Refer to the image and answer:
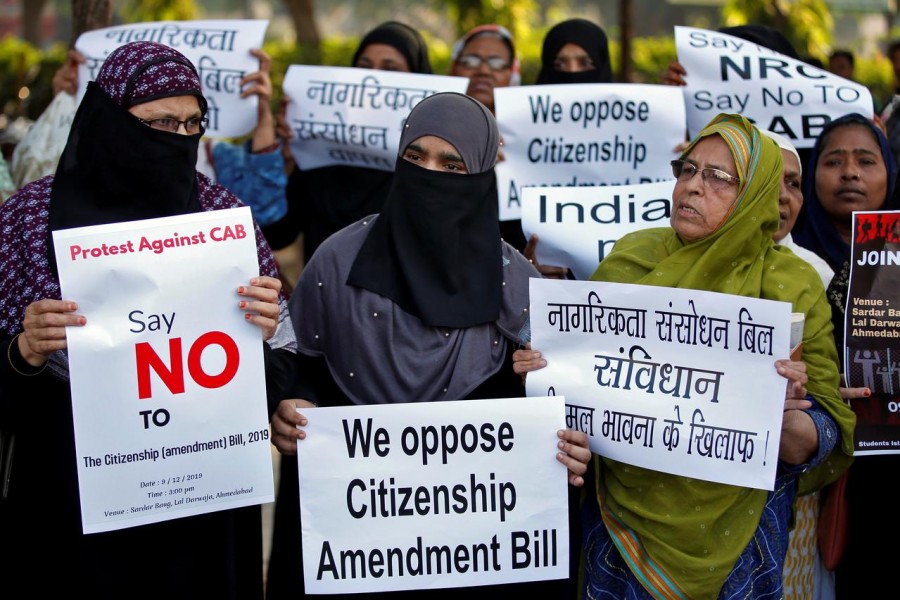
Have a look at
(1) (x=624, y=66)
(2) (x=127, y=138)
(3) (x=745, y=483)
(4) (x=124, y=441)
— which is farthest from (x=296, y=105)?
(1) (x=624, y=66)

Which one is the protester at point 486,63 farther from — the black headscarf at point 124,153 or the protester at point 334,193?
the black headscarf at point 124,153

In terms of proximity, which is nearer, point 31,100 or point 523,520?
point 523,520

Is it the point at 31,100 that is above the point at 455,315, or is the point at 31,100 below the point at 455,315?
above

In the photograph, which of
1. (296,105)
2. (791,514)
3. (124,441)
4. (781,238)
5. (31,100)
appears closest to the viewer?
(124,441)

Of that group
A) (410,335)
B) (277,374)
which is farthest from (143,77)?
(410,335)

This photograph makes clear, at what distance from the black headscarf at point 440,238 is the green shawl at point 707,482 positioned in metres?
0.46

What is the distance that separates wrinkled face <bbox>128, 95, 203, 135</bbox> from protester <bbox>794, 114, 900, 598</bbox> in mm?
2035

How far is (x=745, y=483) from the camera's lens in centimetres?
283

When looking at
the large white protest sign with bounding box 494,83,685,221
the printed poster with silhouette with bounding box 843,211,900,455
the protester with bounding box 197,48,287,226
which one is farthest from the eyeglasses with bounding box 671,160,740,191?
the protester with bounding box 197,48,287,226

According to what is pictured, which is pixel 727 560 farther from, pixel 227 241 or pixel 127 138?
pixel 127 138

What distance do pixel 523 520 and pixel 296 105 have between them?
105 inches

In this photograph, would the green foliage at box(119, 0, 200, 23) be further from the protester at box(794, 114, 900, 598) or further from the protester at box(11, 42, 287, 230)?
the protester at box(794, 114, 900, 598)

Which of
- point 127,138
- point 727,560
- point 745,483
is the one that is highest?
point 127,138

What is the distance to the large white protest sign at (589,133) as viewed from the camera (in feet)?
15.5
